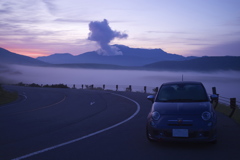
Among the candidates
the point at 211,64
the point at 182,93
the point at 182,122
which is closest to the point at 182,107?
the point at 182,122

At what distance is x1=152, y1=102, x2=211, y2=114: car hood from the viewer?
7.45 meters

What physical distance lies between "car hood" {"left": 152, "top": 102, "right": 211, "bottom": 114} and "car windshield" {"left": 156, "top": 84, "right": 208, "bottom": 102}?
470 millimetres

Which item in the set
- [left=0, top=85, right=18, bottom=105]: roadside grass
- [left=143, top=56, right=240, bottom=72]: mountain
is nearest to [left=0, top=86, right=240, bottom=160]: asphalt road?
[left=0, top=85, right=18, bottom=105]: roadside grass

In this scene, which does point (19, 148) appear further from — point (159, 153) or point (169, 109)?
point (169, 109)

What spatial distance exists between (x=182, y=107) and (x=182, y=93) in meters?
1.22

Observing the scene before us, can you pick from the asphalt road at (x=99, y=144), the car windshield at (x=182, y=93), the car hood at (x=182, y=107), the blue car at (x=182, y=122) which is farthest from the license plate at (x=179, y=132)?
the car windshield at (x=182, y=93)

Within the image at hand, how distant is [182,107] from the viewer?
303 inches

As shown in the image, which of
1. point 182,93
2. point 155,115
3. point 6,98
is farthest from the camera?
point 6,98

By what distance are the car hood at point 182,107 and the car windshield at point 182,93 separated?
0.47 metres

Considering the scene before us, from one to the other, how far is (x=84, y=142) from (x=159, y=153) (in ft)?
7.49

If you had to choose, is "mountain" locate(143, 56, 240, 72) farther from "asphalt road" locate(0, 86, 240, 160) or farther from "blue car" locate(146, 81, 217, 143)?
"blue car" locate(146, 81, 217, 143)

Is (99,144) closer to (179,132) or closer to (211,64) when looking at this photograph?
(179,132)

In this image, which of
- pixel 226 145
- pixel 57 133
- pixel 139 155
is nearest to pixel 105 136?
pixel 57 133

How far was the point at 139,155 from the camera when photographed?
6723 mm
